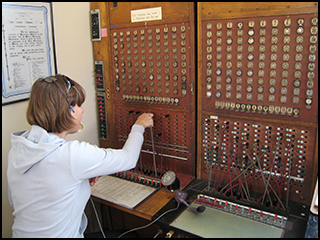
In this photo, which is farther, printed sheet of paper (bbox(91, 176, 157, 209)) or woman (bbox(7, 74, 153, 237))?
printed sheet of paper (bbox(91, 176, 157, 209))

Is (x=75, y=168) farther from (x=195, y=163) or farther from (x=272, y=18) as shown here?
(x=272, y=18)

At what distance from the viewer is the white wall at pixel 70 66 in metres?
2.05

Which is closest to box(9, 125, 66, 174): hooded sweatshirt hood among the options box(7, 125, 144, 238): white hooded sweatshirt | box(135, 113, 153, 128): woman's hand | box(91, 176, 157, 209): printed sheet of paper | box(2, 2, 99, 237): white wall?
box(7, 125, 144, 238): white hooded sweatshirt

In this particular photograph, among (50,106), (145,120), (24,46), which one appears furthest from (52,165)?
(24,46)

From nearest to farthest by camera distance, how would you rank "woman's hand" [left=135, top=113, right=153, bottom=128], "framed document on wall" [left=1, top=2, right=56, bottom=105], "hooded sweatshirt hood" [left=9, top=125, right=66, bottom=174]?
"hooded sweatshirt hood" [left=9, top=125, right=66, bottom=174] < "framed document on wall" [left=1, top=2, right=56, bottom=105] < "woman's hand" [left=135, top=113, right=153, bottom=128]

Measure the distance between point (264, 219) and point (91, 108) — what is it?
1621 millimetres

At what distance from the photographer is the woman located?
149cm

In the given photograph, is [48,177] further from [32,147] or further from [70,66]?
[70,66]

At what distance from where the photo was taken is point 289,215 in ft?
5.83

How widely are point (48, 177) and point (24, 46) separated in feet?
3.37

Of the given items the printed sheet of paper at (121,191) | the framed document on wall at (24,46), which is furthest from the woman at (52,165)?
the framed document on wall at (24,46)

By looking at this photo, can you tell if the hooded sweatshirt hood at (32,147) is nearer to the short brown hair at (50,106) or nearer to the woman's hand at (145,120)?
the short brown hair at (50,106)

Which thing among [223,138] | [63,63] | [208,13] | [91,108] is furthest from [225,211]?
[63,63]

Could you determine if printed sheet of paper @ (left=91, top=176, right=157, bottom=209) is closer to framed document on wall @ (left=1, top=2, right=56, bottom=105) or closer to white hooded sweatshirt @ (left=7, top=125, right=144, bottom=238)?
white hooded sweatshirt @ (left=7, top=125, right=144, bottom=238)
